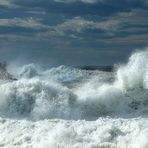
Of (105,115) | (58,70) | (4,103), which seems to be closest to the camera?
(105,115)

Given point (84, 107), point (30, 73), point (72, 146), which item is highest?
point (30, 73)

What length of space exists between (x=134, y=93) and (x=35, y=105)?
220 inches

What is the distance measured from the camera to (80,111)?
22156mm

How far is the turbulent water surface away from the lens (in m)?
15.8

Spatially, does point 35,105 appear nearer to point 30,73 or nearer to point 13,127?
point 13,127

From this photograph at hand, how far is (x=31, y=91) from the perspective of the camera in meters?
24.2

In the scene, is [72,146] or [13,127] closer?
[72,146]

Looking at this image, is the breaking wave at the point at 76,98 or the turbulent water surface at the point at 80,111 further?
the breaking wave at the point at 76,98

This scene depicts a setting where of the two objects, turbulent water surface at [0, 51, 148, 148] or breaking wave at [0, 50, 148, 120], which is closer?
turbulent water surface at [0, 51, 148, 148]

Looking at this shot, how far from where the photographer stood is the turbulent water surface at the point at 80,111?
15.8 meters

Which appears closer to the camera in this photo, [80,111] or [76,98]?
[80,111]

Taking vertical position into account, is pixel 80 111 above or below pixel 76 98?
below

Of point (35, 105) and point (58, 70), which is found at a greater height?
point (58, 70)

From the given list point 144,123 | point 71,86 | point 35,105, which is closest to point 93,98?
point 35,105
